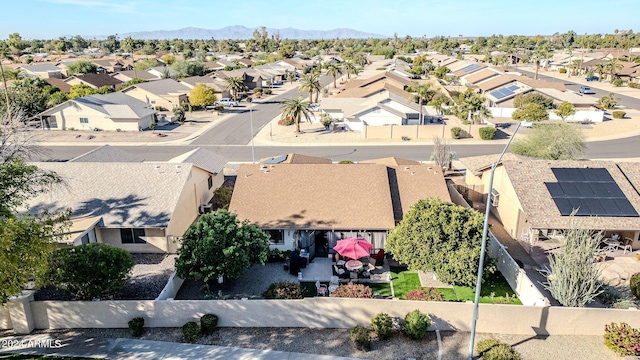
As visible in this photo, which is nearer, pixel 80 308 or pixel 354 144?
pixel 80 308

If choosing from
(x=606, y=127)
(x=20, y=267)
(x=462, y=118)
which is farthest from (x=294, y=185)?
(x=606, y=127)

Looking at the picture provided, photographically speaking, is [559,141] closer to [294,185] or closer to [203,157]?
[294,185]

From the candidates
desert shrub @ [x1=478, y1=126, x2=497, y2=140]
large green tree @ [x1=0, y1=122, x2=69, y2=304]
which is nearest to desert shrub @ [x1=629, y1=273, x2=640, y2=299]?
large green tree @ [x1=0, y1=122, x2=69, y2=304]

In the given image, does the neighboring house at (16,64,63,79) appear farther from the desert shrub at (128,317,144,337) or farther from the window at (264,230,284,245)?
the desert shrub at (128,317,144,337)

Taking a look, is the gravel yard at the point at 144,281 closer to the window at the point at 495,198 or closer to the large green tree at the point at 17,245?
the large green tree at the point at 17,245

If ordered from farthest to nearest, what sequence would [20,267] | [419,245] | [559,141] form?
[559,141]
[419,245]
[20,267]

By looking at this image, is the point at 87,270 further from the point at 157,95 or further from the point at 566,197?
the point at 157,95

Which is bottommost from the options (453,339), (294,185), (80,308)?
(453,339)
